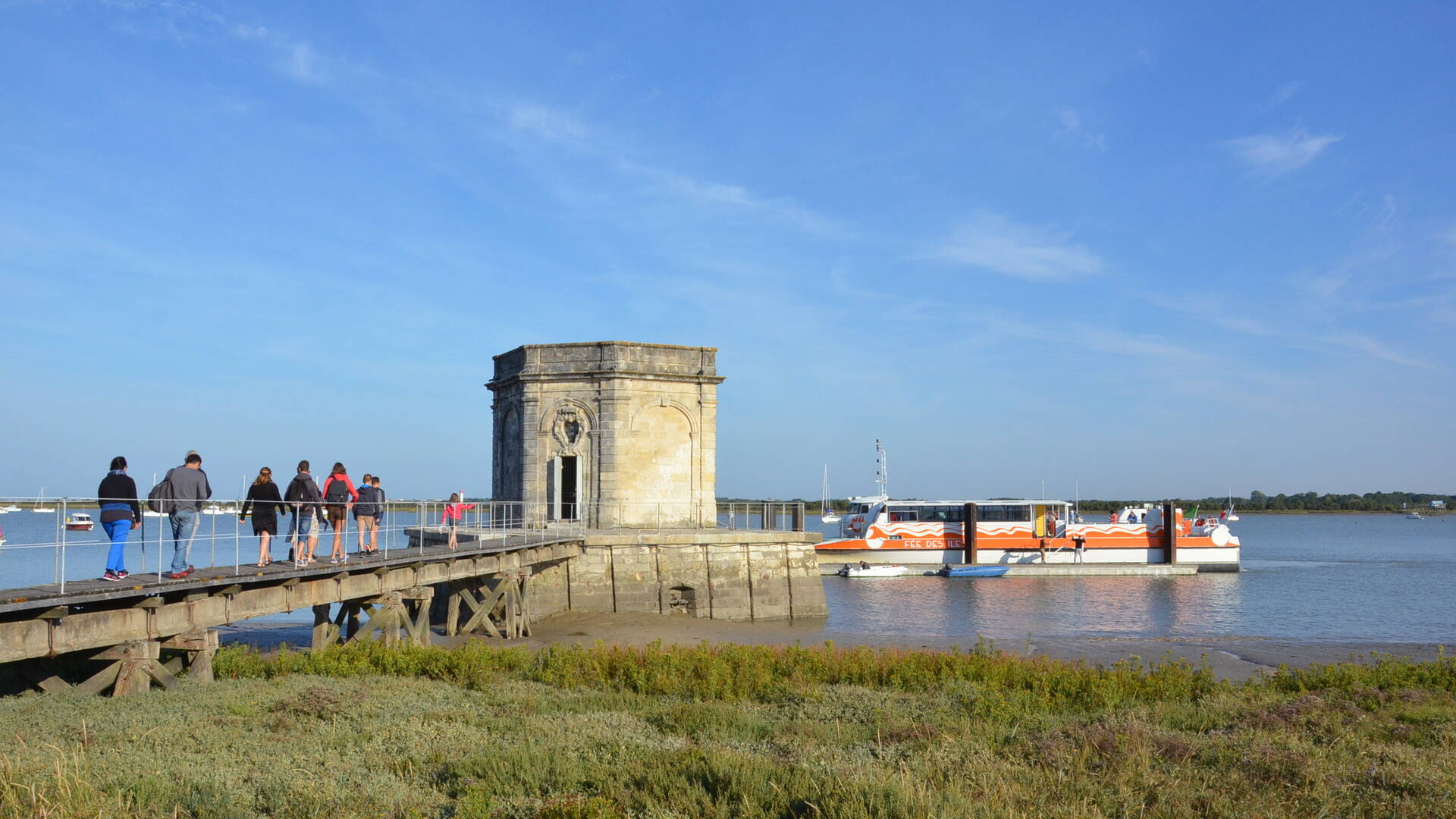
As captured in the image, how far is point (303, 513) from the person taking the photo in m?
15.9

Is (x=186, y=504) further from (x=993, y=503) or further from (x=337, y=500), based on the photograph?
(x=993, y=503)

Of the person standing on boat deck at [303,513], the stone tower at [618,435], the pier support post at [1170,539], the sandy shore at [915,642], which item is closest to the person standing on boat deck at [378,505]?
the person standing on boat deck at [303,513]

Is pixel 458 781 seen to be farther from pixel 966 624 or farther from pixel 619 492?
pixel 966 624

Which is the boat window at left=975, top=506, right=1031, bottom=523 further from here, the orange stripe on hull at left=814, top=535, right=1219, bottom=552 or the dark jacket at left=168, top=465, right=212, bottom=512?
the dark jacket at left=168, top=465, right=212, bottom=512

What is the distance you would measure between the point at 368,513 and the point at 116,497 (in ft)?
21.2

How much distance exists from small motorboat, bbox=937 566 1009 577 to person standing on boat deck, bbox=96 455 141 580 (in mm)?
43016

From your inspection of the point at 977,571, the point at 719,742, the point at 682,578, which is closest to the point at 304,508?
the point at 719,742

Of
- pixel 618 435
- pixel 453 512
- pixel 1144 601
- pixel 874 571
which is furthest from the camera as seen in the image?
pixel 874 571

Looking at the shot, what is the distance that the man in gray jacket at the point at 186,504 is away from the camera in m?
12.5

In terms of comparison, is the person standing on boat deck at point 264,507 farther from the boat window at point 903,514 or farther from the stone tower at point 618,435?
the boat window at point 903,514

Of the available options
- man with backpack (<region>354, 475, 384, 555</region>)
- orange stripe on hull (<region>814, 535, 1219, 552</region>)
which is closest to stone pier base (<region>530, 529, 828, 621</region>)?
man with backpack (<region>354, 475, 384, 555</region>)

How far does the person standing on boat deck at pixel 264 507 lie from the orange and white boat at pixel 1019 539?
39.7 metres

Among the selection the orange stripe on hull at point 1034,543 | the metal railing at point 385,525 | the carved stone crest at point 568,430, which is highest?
the carved stone crest at point 568,430

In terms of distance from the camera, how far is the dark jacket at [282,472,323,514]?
50.9ft
